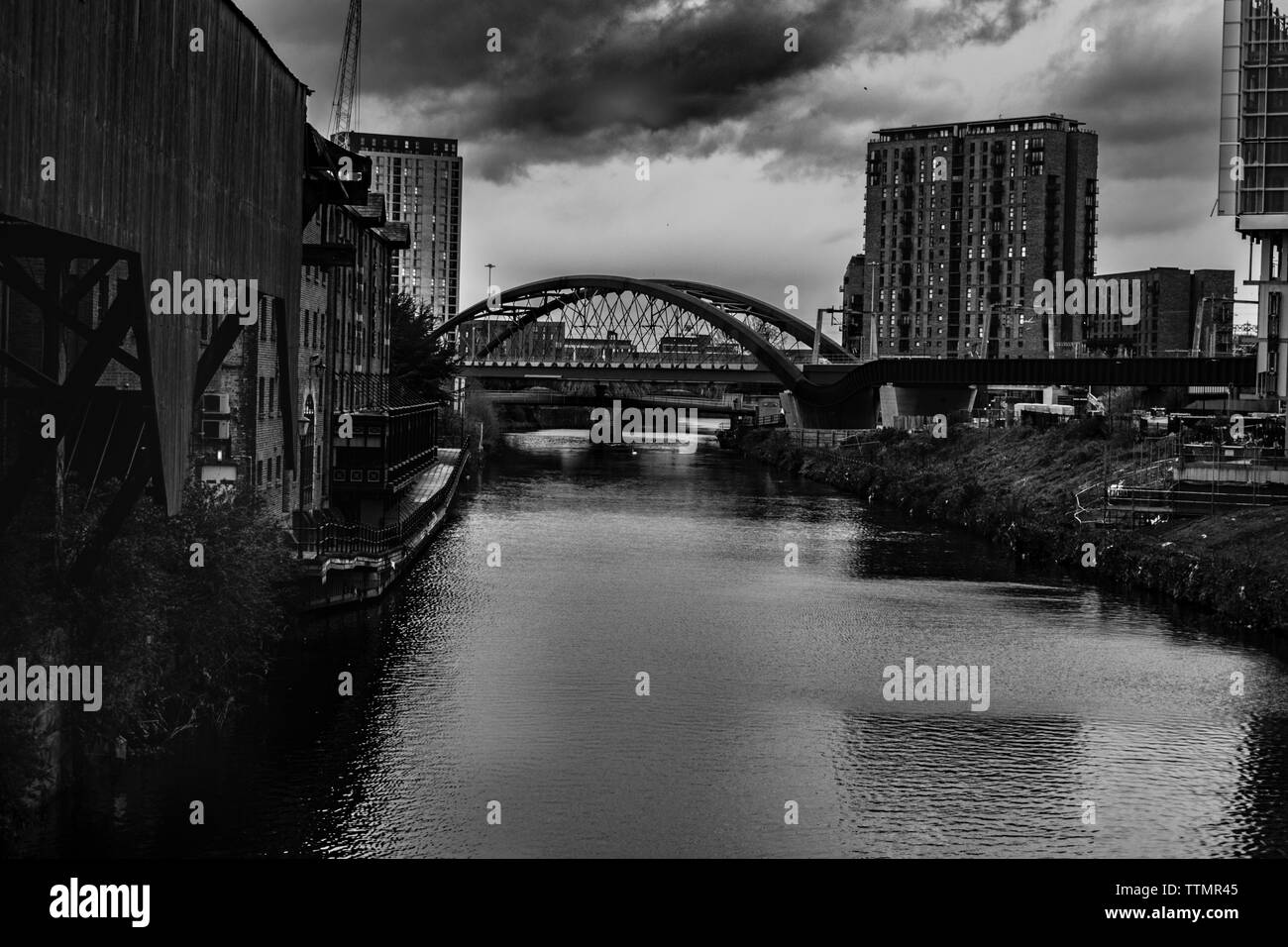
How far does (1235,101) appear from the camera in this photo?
60.5 metres

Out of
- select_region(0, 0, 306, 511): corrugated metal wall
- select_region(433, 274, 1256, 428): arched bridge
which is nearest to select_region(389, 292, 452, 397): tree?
select_region(433, 274, 1256, 428): arched bridge

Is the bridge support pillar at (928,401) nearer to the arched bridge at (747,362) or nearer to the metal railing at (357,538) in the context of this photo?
the arched bridge at (747,362)

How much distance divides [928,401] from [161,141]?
8391 cm

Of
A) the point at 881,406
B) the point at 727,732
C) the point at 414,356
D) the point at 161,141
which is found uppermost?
the point at 161,141

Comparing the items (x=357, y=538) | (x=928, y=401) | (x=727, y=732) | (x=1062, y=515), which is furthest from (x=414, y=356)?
(x=727, y=732)

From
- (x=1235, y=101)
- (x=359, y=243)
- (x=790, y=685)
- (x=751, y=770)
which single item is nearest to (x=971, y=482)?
(x=1235, y=101)

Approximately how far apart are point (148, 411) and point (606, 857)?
29.0ft

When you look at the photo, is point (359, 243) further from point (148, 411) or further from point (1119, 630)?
point (148, 411)

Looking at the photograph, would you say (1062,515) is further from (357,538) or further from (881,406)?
(881,406)

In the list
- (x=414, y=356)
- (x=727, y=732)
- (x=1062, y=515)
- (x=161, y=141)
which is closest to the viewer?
(x=161, y=141)

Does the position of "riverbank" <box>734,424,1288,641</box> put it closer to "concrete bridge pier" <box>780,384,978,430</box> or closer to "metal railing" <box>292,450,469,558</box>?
"concrete bridge pier" <box>780,384,978,430</box>

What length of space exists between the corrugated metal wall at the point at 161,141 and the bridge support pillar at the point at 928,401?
7371cm

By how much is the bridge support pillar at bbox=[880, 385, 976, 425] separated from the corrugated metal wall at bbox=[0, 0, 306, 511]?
2902 inches

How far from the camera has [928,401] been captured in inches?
4053
